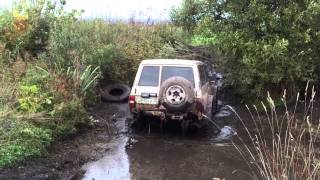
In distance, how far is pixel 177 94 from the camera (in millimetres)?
11875

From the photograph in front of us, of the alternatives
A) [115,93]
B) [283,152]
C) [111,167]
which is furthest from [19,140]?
[115,93]

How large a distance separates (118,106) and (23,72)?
3.41m

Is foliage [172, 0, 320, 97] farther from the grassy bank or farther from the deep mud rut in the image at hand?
the grassy bank

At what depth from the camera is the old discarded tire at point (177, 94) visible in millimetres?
11820

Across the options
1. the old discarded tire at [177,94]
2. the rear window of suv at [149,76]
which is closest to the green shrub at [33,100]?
the rear window of suv at [149,76]

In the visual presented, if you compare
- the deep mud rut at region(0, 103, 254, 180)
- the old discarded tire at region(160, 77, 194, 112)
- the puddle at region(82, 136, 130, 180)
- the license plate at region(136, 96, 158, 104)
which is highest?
the old discarded tire at region(160, 77, 194, 112)

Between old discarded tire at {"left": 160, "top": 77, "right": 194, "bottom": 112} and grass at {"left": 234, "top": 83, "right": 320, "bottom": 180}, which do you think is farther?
old discarded tire at {"left": 160, "top": 77, "right": 194, "bottom": 112}

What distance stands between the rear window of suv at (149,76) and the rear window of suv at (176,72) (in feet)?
0.52

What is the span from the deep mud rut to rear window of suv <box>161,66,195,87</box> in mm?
1429

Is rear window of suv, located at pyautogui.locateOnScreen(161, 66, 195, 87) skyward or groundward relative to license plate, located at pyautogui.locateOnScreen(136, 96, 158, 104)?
skyward

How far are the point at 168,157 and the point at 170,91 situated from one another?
1702mm

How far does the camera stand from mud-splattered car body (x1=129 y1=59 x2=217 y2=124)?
39.0 feet

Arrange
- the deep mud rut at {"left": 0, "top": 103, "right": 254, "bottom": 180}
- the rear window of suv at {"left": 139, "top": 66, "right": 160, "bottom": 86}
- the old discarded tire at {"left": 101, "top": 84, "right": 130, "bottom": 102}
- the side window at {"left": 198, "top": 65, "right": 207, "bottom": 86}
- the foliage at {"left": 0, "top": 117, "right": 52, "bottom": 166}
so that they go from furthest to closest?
the old discarded tire at {"left": 101, "top": 84, "right": 130, "bottom": 102} → the side window at {"left": 198, "top": 65, "right": 207, "bottom": 86} → the rear window of suv at {"left": 139, "top": 66, "right": 160, "bottom": 86} → the deep mud rut at {"left": 0, "top": 103, "right": 254, "bottom": 180} → the foliage at {"left": 0, "top": 117, "right": 52, "bottom": 166}

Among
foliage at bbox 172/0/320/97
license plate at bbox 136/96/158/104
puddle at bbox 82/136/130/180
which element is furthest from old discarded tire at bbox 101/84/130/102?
puddle at bbox 82/136/130/180
